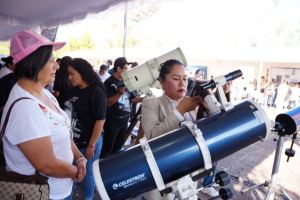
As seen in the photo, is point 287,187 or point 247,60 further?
point 247,60

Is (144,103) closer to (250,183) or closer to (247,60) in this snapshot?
(250,183)

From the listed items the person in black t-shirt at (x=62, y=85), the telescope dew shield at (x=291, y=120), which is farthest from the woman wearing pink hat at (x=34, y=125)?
the telescope dew shield at (x=291, y=120)

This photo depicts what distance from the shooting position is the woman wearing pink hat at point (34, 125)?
95 centimetres

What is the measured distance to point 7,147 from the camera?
3.33ft

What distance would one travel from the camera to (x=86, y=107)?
2088mm

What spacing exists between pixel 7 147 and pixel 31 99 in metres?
0.28

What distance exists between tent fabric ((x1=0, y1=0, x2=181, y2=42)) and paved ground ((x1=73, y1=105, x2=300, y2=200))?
3028 millimetres

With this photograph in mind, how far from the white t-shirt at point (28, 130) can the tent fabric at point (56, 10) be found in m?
2.59

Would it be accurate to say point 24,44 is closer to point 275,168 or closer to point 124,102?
point 124,102

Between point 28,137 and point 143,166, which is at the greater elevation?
point 28,137

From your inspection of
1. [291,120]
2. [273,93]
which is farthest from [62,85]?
[273,93]

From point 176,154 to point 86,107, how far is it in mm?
1355

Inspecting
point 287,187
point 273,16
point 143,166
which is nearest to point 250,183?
point 287,187

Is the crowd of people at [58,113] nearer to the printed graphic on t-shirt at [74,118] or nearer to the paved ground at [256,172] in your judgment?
the printed graphic on t-shirt at [74,118]
